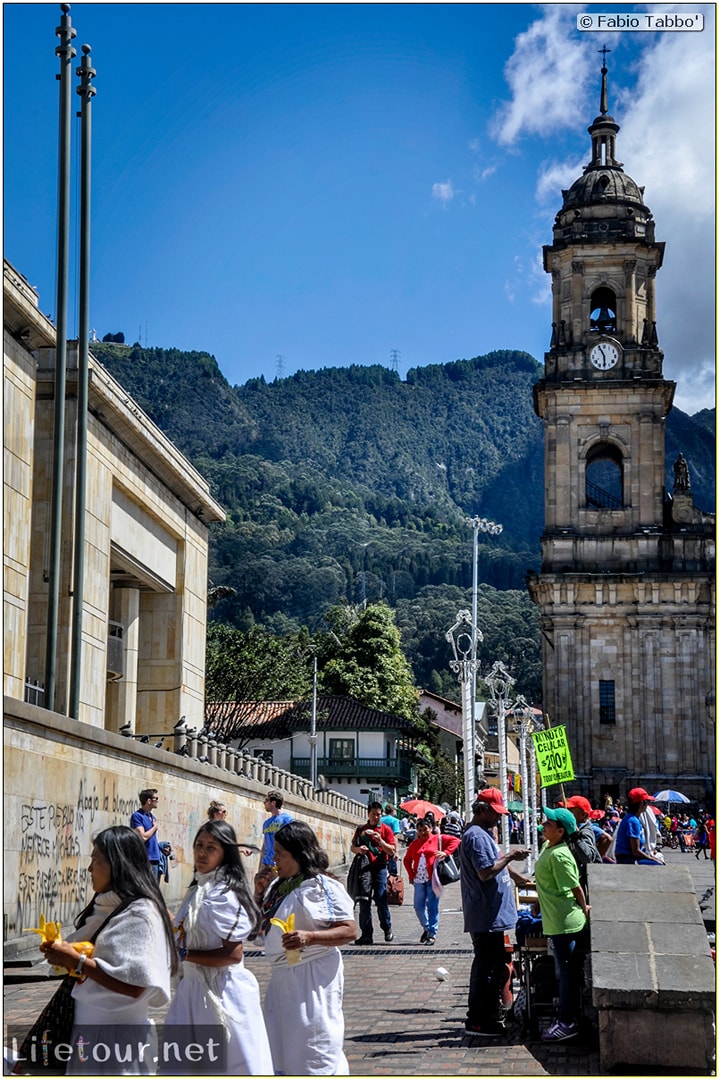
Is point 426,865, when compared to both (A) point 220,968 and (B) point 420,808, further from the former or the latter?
(A) point 220,968

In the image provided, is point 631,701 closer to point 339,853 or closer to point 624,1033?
point 339,853

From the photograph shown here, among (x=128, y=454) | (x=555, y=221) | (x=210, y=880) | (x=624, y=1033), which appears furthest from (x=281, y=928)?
(x=555, y=221)

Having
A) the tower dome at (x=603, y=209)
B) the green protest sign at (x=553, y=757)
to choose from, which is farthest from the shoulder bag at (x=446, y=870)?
the tower dome at (x=603, y=209)

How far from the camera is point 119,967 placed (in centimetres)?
626

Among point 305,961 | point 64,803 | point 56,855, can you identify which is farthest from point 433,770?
point 305,961

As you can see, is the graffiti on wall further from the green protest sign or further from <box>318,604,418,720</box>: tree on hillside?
<box>318,604,418,720</box>: tree on hillside

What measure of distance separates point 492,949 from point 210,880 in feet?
15.1

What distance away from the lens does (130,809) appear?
810 inches

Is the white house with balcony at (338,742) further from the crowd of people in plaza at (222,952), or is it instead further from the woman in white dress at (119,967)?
the woman in white dress at (119,967)

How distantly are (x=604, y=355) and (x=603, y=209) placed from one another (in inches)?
262

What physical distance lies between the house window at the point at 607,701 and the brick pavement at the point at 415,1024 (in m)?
46.5

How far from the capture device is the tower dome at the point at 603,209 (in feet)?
219

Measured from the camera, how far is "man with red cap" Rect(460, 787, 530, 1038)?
36.0 ft

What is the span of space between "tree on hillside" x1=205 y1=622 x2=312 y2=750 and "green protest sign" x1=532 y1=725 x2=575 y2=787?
46463mm
